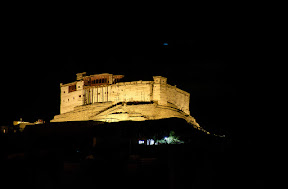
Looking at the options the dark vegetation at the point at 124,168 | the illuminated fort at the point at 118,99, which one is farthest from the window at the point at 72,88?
the dark vegetation at the point at 124,168

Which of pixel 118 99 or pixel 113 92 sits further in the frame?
pixel 113 92

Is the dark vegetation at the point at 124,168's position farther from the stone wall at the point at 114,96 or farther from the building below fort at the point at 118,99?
the stone wall at the point at 114,96

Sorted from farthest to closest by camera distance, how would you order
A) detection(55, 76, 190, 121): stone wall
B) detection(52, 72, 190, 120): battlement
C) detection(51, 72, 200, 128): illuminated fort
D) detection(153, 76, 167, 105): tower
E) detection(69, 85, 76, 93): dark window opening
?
detection(69, 85, 76, 93): dark window opening, detection(52, 72, 190, 120): battlement, detection(55, 76, 190, 121): stone wall, detection(153, 76, 167, 105): tower, detection(51, 72, 200, 128): illuminated fort

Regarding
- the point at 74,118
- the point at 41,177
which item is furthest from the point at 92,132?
the point at 74,118

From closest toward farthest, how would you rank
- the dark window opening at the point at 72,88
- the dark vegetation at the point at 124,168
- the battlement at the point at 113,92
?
the dark vegetation at the point at 124,168, the battlement at the point at 113,92, the dark window opening at the point at 72,88

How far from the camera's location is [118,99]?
155 feet

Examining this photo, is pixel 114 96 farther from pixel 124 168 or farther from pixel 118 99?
pixel 124 168

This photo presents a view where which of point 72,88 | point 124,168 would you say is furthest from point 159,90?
point 124,168

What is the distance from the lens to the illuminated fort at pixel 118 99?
4309 centimetres

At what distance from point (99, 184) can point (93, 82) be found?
36.2 meters

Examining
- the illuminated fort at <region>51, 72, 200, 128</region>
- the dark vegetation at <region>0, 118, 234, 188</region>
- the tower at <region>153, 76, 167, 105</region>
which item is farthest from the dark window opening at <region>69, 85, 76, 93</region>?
the dark vegetation at <region>0, 118, 234, 188</region>

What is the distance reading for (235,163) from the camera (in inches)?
551

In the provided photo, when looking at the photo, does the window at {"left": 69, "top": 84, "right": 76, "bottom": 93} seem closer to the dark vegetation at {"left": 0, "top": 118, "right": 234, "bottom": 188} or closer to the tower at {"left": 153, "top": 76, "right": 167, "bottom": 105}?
the tower at {"left": 153, "top": 76, "right": 167, "bottom": 105}

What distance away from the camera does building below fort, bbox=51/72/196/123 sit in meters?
43.1
